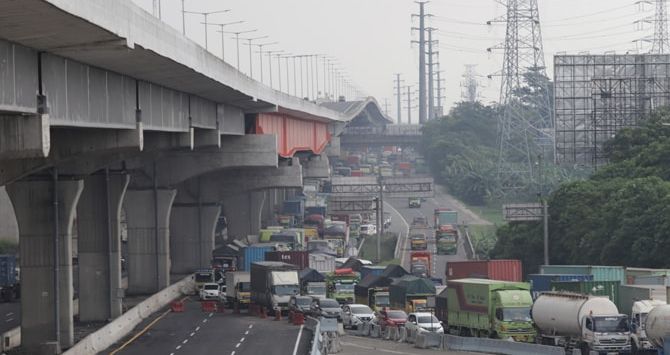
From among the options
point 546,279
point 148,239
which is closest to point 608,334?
point 546,279

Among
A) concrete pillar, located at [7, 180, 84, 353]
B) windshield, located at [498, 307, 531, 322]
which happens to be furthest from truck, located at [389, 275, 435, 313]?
concrete pillar, located at [7, 180, 84, 353]

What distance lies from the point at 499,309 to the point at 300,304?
1879 centimetres

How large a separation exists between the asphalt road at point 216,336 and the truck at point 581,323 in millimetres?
8379

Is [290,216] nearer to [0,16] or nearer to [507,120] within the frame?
[507,120]

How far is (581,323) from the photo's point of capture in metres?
47.5

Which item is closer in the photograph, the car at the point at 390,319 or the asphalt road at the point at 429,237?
the car at the point at 390,319

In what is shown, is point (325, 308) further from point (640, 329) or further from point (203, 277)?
point (640, 329)

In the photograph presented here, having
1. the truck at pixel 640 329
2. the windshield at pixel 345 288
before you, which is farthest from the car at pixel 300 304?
the truck at pixel 640 329

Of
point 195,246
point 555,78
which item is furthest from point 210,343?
point 555,78

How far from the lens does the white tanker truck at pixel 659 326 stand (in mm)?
44219

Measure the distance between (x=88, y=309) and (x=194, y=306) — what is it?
11.8 meters

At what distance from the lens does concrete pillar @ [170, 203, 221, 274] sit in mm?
107062

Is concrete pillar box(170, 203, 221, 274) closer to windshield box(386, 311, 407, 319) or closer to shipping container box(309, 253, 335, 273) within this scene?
shipping container box(309, 253, 335, 273)

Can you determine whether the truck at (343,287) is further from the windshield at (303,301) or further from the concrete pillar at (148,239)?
the concrete pillar at (148,239)
